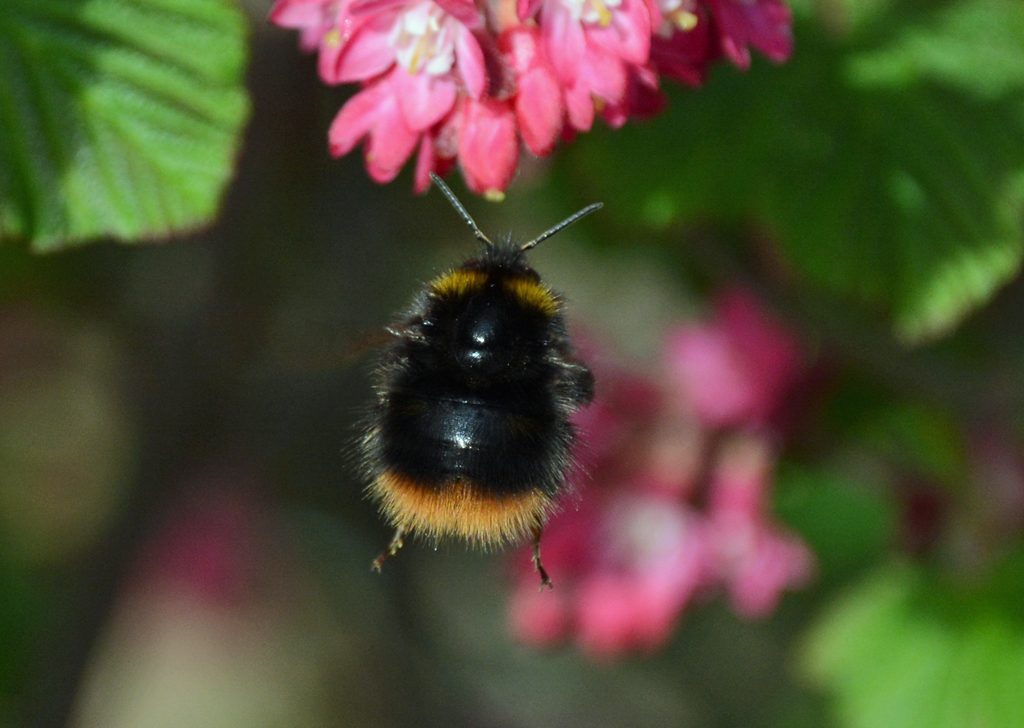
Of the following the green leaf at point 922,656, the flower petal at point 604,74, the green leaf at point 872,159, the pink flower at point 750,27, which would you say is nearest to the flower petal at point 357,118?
the flower petal at point 604,74

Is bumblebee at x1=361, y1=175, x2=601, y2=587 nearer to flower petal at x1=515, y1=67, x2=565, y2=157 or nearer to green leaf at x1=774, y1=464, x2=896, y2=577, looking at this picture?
flower petal at x1=515, y1=67, x2=565, y2=157

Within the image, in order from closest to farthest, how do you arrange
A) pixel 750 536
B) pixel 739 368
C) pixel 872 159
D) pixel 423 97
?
→ pixel 423 97 → pixel 872 159 → pixel 750 536 → pixel 739 368

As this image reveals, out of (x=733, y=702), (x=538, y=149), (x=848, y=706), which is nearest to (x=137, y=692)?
(x=733, y=702)

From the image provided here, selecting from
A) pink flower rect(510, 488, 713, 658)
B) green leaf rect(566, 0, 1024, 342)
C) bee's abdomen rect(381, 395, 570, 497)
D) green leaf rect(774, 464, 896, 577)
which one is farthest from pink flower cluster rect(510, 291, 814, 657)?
bee's abdomen rect(381, 395, 570, 497)

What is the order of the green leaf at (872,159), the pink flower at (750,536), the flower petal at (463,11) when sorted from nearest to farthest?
the flower petal at (463,11)
the green leaf at (872,159)
the pink flower at (750,536)

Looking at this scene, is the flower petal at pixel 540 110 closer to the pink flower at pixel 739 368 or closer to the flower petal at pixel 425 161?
the flower petal at pixel 425 161

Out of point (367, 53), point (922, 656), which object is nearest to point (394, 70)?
point (367, 53)

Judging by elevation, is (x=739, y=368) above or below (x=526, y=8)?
below

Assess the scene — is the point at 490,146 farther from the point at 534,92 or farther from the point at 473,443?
the point at 473,443
